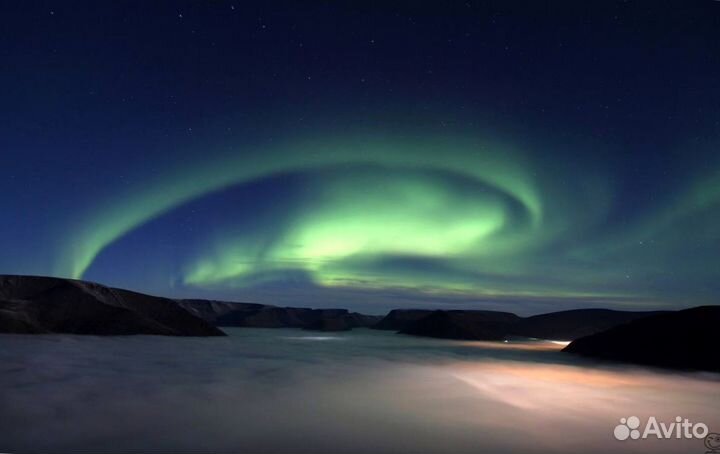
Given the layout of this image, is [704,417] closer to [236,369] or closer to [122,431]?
[122,431]

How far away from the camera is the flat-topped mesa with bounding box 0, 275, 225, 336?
62.7m

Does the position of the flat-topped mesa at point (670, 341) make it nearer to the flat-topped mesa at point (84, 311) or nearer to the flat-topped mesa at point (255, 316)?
the flat-topped mesa at point (84, 311)

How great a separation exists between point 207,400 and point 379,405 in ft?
19.8

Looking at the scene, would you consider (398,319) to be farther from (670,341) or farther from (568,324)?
(670,341)

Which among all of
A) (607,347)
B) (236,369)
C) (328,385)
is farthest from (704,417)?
(607,347)

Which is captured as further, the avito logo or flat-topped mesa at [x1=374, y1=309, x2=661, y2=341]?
flat-topped mesa at [x1=374, y1=309, x2=661, y2=341]

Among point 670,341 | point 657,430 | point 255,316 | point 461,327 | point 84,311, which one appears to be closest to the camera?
point 657,430

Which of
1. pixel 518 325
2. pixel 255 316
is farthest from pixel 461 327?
pixel 255 316

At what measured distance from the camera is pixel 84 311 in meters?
66.8

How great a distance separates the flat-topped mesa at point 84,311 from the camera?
62.7 metres

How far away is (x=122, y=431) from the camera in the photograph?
38.9ft

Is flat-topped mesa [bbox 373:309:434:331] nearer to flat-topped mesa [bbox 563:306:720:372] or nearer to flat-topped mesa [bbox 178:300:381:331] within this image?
flat-topped mesa [bbox 178:300:381:331]

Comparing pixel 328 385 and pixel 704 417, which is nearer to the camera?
pixel 704 417

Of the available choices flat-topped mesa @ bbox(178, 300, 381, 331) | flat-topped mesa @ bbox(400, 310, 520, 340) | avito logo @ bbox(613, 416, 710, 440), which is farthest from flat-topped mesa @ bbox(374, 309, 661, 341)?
avito logo @ bbox(613, 416, 710, 440)
